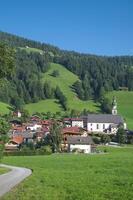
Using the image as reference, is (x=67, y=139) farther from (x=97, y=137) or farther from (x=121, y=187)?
(x=121, y=187)

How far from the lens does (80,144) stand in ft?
474

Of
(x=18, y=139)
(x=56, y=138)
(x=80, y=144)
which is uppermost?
(x=18, y=139)

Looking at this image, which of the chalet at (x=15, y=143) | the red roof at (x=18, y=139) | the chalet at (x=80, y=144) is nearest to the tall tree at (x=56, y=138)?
the chalet at (x=80, y=144)

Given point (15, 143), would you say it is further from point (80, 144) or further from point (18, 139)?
point (80, 144)

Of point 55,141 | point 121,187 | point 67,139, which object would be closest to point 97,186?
point 121,187

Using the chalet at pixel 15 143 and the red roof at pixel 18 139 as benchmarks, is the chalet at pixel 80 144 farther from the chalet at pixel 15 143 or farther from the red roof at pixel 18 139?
the red roof at pixel 18 139

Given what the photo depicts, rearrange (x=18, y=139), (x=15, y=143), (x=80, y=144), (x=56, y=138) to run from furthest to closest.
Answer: (x=18, y=139) → (x=15, y=143) → (x=80, y=144) → (x=56, y=138)

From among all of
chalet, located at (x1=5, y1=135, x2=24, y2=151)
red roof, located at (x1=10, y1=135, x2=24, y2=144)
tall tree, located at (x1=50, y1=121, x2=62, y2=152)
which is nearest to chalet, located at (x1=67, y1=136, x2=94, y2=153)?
tall tree, located at (x1=50, y1=121, x2=62, y2=152)

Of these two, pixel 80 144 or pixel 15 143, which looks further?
pixel 15 143

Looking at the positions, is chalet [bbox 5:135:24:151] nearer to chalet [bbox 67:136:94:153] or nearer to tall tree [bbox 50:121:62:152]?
tall tree [bbox 50:121:62:152]

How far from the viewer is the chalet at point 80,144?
466 ft

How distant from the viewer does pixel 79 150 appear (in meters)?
143

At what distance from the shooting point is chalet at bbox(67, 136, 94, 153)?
142 metres

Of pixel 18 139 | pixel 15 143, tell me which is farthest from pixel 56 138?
pixel 18 139
